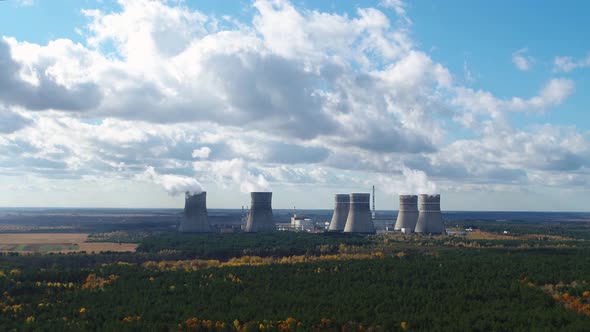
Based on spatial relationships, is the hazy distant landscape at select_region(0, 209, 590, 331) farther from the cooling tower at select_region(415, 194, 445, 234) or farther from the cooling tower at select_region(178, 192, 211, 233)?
the cooling tower at select_region(415, 194, 445, 234)

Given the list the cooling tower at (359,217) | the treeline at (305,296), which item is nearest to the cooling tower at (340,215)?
the cooling tower at (359,217)

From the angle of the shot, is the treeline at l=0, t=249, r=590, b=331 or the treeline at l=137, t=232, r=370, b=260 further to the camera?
the treeline at l=137, t=232, r=370, b=260

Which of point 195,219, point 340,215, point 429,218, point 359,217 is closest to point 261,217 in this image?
point 195,219

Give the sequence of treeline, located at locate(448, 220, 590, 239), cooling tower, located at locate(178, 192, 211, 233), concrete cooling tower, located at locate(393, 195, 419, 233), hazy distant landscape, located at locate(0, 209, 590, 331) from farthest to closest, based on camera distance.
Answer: treeline, located at locate(448, 220, 590, 239)
concrete cooling tower, located at locate(393, 195, 419, 233)
cooling tower, located at locate(178, 192, 211, 233)
hazy distant landscape, located at locate(0, 209, 590, 331)

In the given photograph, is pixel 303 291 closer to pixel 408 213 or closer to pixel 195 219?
pixel 195 219

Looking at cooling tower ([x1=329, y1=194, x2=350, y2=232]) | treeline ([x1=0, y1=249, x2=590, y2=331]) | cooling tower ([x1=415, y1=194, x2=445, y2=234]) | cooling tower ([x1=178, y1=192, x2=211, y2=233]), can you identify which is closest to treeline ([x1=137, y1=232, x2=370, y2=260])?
cooling tower ([x1=178, y1=192, x2=211, y2=233])

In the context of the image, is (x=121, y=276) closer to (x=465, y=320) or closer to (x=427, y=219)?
(x=465, y=320)
